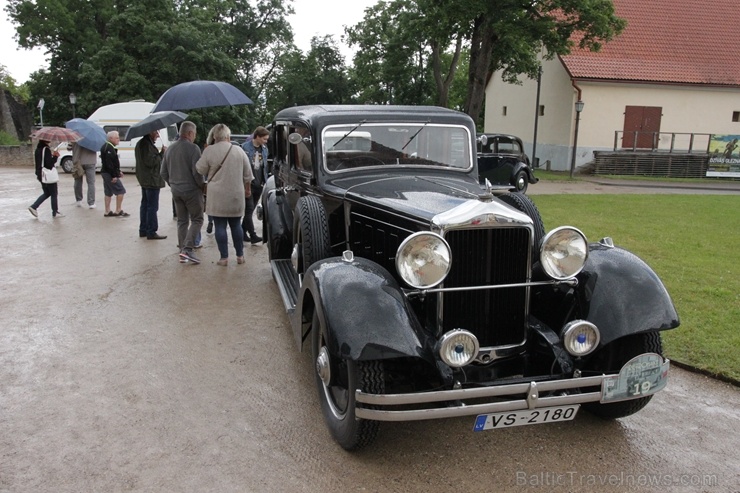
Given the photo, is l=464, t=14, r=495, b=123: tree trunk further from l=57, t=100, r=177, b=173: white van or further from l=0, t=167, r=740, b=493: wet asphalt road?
l=0, t=167, r=740, b=493: wet asphalt road

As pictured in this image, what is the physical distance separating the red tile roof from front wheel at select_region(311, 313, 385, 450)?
956 inches

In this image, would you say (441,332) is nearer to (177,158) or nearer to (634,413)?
(634,413)

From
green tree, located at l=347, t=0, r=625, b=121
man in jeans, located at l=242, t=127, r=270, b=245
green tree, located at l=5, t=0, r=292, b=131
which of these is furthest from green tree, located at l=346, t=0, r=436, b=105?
man in jeans, located at l=242, t=127, r=270, b=245

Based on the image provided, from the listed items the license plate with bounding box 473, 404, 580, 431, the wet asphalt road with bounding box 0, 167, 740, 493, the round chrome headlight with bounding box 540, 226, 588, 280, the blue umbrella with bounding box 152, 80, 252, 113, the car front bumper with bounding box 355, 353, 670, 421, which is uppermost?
the blue umbrella with bounding box 152, 80, 252, 113

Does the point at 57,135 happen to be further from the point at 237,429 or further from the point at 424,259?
the point at 424,259

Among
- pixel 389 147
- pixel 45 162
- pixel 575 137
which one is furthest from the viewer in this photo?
pixel 575 137

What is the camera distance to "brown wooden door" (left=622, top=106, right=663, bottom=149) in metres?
25.1

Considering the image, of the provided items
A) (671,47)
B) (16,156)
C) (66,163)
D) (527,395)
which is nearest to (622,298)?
(527,395)

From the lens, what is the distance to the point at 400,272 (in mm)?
3340

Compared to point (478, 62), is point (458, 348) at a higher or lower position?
lower

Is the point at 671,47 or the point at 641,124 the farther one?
the point at 671,47

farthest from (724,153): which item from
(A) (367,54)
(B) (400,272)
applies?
(B) (400,272)

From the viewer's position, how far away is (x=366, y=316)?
3.16m

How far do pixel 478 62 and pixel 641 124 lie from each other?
9438 millimetres
